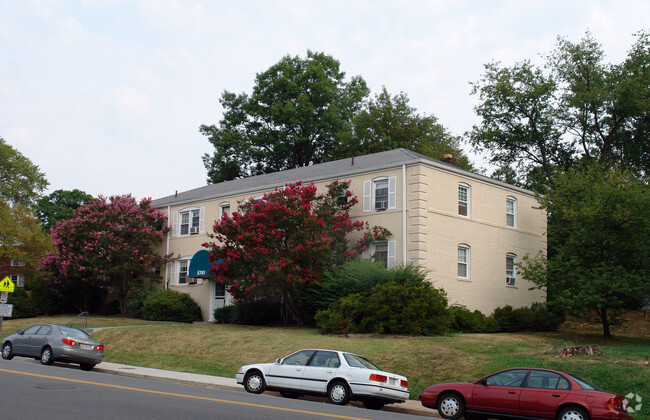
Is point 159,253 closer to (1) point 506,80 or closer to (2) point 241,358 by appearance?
(2) point 241,358

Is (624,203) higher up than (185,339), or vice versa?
(624,203)

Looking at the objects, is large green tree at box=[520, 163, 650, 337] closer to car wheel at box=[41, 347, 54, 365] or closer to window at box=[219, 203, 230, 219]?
window at box=[219, 203, 230, 219]

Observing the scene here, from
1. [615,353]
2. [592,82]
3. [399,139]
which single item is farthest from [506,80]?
[615,353]

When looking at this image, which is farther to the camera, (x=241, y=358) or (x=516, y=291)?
(x=516, y=291)

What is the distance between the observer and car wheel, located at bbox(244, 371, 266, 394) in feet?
52.2

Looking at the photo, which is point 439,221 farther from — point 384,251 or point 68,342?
point 68,342

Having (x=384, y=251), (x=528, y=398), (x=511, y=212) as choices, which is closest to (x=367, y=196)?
(x=384, y=251)

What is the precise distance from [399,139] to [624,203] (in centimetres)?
2886

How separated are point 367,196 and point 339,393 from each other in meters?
16.3

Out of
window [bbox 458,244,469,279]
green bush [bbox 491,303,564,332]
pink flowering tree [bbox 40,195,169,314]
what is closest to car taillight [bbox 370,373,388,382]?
green bush [bbox 491,303,564,332]

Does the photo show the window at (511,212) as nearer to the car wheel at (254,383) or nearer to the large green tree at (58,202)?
the car wheel at (254,383)

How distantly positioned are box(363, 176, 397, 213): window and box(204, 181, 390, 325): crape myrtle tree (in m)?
1.07

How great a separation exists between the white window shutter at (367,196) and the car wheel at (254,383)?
15.1 metres

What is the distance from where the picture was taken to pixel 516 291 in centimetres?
3319
